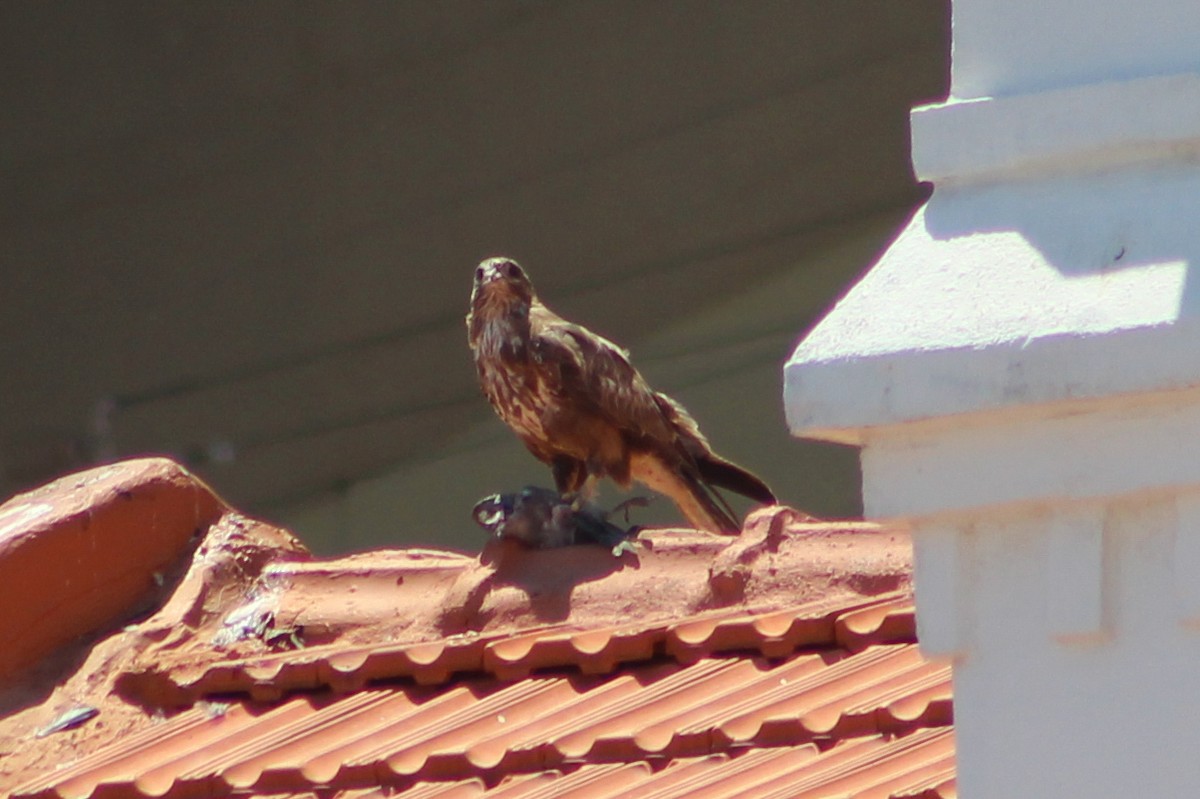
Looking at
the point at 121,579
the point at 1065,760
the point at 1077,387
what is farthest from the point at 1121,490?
the point at 121,579

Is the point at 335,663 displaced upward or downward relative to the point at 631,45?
downward

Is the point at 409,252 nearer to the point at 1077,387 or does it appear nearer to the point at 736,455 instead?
the point at 736,455

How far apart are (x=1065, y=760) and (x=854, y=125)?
621 centimetres

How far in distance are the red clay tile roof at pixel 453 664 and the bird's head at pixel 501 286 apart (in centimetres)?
187

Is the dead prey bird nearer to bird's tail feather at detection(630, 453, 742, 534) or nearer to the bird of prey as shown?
the bird of prey

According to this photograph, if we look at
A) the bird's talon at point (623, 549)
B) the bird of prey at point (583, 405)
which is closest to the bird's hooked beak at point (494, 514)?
the bird's talon at point (623, 549)

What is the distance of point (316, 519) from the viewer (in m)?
9.65

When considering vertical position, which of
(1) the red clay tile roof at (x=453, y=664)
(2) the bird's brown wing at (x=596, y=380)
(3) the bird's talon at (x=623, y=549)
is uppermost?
(2) the bird's brown wing at (x=596, y=380)

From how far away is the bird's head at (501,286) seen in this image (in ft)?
22.2

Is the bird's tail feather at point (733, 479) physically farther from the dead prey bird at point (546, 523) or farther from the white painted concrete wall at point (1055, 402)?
the white painted concrete wall at point (1055, 402)

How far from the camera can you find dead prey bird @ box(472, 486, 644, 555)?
15.7 ft

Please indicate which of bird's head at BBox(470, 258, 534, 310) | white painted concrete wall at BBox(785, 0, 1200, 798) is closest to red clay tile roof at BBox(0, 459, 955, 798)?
white painted concrete wall at BBox(785, 0, 1200, 798)

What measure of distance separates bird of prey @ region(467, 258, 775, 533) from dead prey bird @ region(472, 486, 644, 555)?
1.65 metres

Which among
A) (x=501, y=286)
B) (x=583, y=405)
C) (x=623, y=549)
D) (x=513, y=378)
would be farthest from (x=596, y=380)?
(x=623, y=549)
